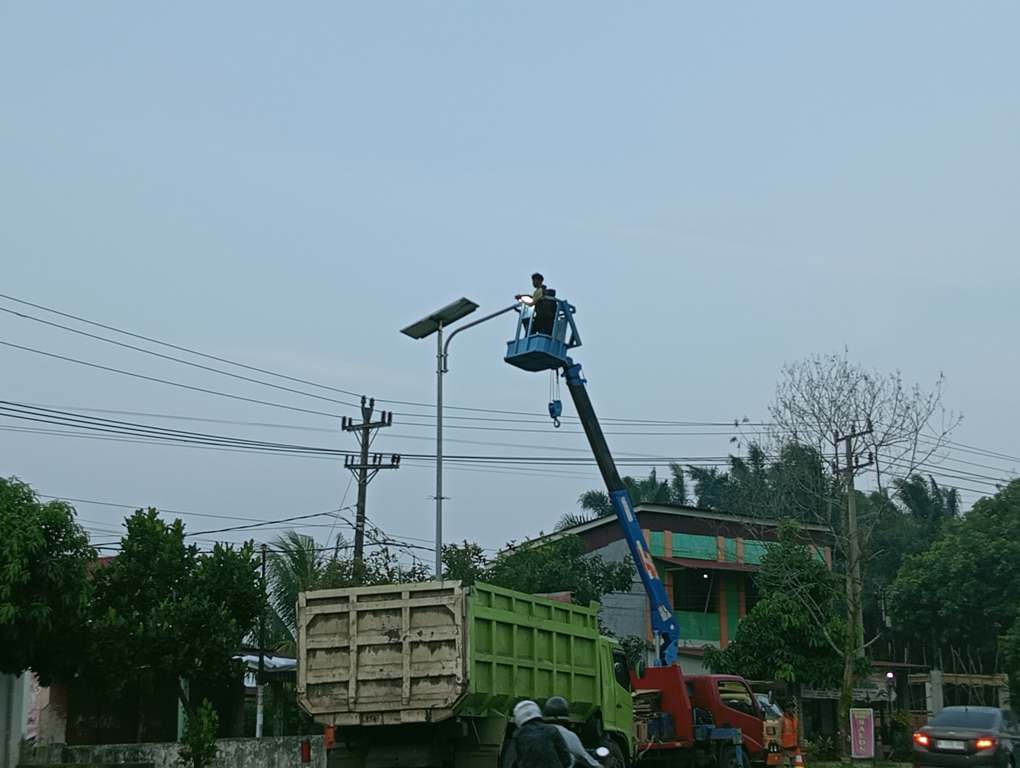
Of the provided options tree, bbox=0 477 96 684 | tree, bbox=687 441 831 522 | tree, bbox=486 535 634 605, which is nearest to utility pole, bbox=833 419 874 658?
tree, bbox=687 441 831 522

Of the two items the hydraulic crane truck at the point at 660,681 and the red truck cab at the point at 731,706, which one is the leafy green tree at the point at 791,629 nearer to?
the hydraulic crane truck at the point at 660,681

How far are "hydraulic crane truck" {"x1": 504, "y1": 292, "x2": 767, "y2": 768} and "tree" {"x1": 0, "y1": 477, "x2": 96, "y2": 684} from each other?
350 inches

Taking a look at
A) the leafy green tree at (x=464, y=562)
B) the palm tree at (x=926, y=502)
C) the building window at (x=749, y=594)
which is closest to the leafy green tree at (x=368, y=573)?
the leafy green tree at (x=464, y=562)

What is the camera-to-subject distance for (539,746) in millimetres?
9570

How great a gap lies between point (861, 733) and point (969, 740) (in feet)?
28.3

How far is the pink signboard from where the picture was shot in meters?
29.4

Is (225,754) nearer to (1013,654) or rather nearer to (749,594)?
(749,594)

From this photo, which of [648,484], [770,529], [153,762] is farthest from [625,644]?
[648,484]

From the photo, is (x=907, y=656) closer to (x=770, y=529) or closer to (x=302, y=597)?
(x=770, y=529)

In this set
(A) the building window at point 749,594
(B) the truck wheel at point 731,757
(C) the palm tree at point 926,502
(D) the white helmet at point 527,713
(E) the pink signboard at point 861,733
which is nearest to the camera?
(D) the white helmet at point 527,713

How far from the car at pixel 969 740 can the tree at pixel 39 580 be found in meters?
15.3

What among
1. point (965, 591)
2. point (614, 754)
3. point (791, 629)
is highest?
point (965, 591)

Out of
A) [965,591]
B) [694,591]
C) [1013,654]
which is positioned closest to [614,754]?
[694,591]

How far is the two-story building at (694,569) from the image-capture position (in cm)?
4125
